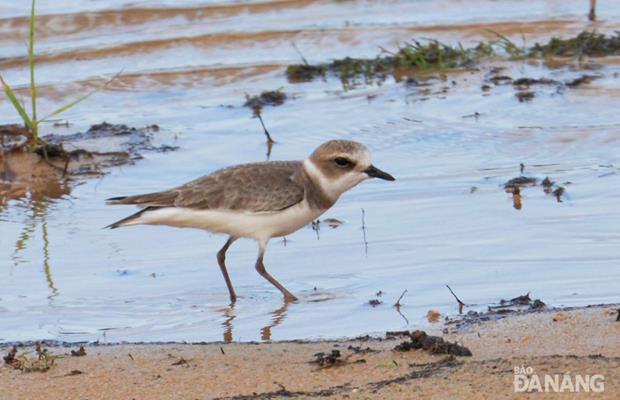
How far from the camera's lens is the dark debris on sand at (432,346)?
18.3ft

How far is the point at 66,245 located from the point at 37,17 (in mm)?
9985

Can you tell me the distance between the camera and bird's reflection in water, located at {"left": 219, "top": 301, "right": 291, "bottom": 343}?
6.81 metres

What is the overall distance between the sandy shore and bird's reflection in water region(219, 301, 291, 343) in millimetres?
644

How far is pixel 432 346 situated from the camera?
561cm

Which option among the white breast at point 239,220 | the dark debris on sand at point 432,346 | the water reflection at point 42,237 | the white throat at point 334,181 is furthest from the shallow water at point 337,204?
the dark debris on sand at point 432,346

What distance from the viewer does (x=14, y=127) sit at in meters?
11.1

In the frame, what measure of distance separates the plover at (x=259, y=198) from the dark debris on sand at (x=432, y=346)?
2110 millimetres

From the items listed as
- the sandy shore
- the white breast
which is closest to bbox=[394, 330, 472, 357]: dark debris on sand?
the sandy shore

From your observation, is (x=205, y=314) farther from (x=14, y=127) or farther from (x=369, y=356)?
(x=14, y=127)

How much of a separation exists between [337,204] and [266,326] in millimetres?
2624

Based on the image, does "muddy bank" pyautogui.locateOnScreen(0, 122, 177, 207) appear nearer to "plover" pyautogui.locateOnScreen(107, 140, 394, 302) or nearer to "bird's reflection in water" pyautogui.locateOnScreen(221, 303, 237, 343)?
"plover" pyautogui.locateOnScreen(107, 140, 394, 302)

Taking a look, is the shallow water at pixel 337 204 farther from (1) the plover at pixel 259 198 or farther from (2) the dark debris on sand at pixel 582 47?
(2) the dark debris on sand at pixel 582 47

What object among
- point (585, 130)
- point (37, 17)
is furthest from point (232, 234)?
point (37, 17)

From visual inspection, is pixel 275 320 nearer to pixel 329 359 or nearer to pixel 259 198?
pixel 259 198
